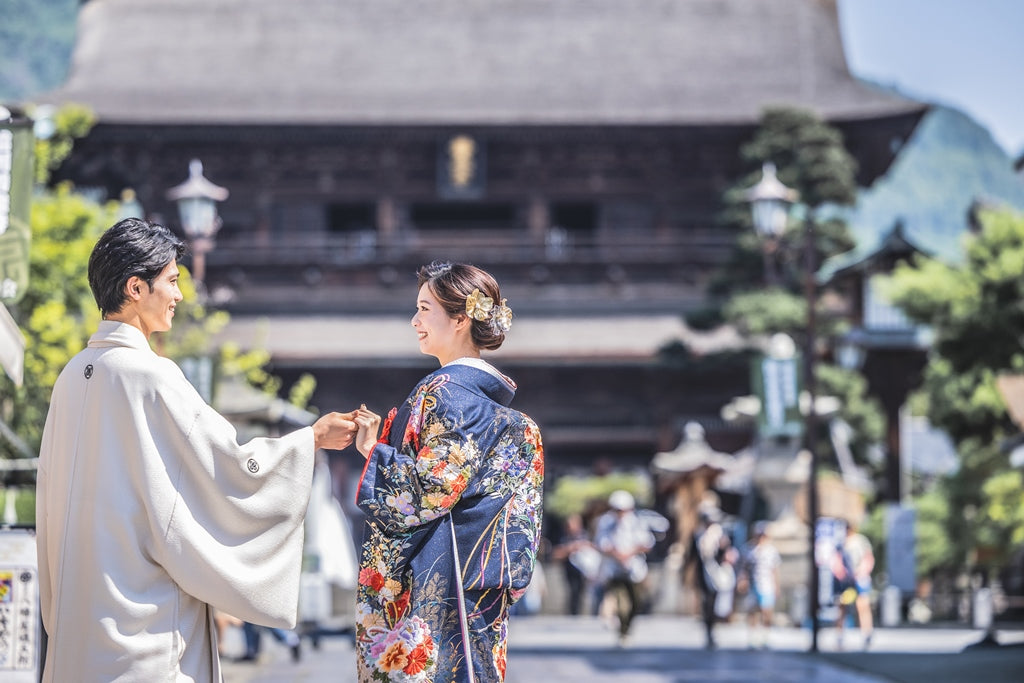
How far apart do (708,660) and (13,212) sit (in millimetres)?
8286

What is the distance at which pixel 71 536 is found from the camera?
4.68 m

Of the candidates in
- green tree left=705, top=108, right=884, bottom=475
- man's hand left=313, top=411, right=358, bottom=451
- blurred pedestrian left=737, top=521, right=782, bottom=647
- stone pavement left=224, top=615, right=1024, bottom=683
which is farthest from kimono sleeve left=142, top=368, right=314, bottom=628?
green tree left=705, top=108, right=884, bottom=475

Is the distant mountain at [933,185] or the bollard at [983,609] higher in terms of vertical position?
the distant mountain at [933,185]

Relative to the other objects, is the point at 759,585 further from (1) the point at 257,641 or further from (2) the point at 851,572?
(1) the point at 257,641

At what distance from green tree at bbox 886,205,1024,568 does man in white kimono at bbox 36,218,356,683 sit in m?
15.8

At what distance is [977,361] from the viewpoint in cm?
1973

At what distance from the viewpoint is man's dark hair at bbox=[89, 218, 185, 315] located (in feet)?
15.8

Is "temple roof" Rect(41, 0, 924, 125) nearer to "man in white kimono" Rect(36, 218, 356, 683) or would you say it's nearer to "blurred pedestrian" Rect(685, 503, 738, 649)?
"blurred pedestrian" Rect(685, 503, 738, 649)

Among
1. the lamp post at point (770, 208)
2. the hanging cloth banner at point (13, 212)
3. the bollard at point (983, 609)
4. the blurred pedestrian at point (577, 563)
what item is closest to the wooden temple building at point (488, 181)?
the blurred pedestrian at point (577, 563)

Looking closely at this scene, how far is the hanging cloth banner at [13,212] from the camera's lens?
8.66m

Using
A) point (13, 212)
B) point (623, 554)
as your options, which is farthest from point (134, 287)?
point (623, 554)

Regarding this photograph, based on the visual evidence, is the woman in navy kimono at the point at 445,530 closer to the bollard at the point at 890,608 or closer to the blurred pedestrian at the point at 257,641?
the blurred pedestrian at the point at 257,641

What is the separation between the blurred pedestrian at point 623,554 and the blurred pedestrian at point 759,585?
156 centimetres

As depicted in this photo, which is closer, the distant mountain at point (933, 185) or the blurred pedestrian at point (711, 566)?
the blurred pedestrian at point (711, 566)
